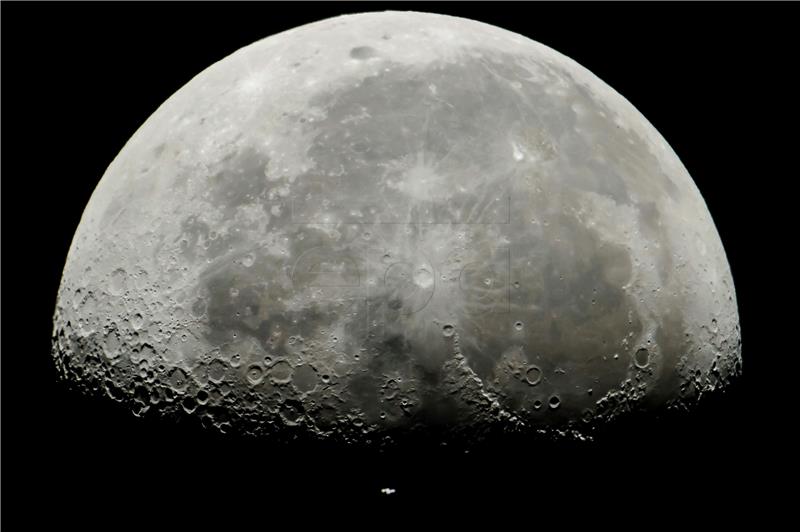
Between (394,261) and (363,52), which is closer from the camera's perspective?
(394,261)

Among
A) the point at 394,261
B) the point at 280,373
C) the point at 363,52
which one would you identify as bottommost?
the point at 280,373

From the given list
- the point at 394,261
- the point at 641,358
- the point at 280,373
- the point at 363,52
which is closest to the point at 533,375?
the point at 641,358

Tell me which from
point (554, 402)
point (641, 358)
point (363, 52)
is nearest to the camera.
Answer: point (554, 402)

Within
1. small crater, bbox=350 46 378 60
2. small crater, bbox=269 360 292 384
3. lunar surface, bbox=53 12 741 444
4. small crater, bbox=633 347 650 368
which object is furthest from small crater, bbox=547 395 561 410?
small crater, bbox=350 46 378 60

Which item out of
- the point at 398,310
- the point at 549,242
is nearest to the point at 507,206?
the point at 549,242

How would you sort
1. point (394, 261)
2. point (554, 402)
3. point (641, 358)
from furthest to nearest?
point (641, 358), point (554, 402), point (394, 261)

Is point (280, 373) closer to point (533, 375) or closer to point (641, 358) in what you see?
point (533, 375)

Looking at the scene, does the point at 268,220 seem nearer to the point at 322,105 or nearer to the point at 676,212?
the point at 322,105

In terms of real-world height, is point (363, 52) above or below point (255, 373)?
above
